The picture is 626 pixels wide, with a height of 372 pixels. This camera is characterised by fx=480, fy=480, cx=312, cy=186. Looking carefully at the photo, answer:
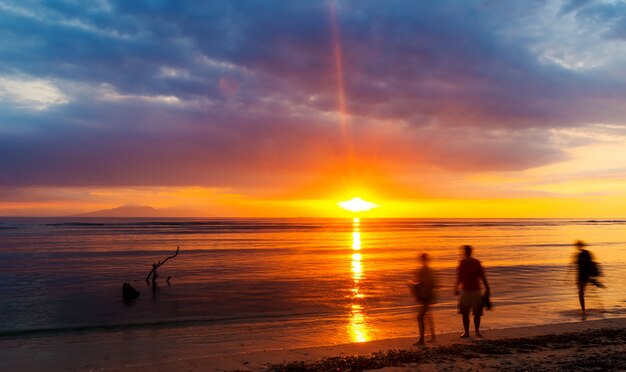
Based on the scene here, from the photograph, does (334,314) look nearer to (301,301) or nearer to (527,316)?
(301,301)

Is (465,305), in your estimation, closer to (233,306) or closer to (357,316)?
(357,316)

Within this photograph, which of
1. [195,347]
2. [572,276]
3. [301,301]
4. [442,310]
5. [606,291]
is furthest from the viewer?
[572,276]

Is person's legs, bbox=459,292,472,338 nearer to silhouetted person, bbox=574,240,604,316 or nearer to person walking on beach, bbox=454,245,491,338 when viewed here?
person walking on beach, bbox=454,245,491,338

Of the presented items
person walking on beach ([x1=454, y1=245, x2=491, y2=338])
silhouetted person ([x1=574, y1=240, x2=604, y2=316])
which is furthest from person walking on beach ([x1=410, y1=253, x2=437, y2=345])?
Answer: silhouetted person ([x1=574, y1=240, x2=604, y2=316])

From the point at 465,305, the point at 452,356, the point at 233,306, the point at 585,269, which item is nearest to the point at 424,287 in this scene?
the point at 465,305

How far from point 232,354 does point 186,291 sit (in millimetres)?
13631

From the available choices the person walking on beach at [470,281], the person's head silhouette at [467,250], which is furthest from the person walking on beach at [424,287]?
the person's head silhouette at [467,250]

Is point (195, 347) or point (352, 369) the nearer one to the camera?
point (352, 369)

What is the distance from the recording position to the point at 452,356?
1080cm

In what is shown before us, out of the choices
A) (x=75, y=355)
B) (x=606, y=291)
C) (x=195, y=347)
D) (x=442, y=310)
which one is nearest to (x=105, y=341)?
(x=75, y=355)

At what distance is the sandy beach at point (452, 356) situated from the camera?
32.9 feet

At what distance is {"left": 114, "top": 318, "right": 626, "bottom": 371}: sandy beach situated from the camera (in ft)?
32.9

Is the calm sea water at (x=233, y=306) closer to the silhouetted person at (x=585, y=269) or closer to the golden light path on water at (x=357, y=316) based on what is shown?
the golden light path on water at (x=357, y=316)

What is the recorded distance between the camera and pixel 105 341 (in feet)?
48.8
